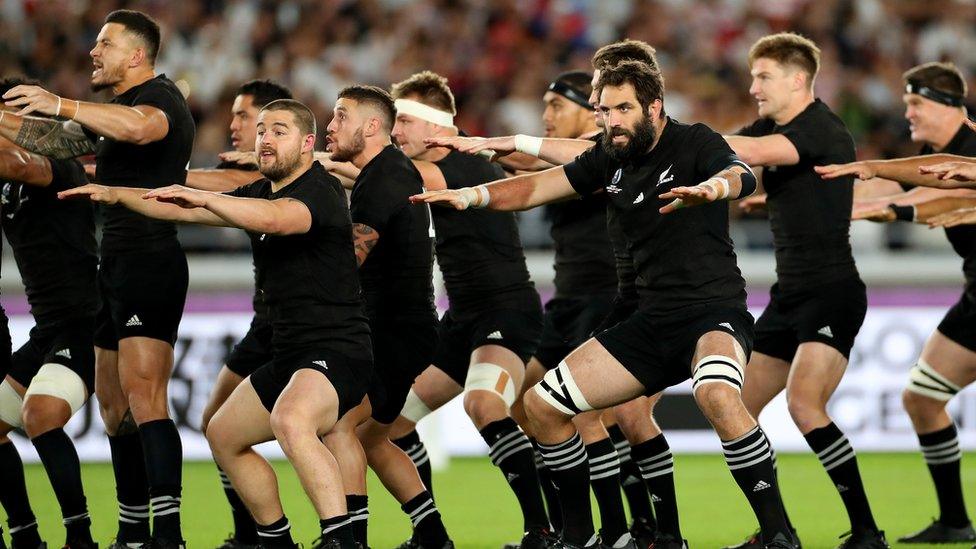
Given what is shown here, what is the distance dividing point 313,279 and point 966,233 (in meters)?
3.94

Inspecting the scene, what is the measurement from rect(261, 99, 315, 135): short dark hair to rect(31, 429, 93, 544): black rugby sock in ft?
6.99

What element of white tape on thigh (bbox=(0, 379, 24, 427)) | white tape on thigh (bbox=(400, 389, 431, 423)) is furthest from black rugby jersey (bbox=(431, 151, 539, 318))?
white tape on thigh (bbox=(0, 379, 24, 427))

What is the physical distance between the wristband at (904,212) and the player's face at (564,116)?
1917mm

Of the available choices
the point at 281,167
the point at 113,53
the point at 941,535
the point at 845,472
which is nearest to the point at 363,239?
the point at 281,167

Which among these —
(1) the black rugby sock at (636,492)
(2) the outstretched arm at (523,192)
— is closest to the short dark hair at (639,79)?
(2) the outstretched arm at (523,192)

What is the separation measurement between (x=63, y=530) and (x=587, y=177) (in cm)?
401

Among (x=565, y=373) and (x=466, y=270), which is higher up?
(x=466, y=270)

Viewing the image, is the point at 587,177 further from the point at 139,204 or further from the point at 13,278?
the point at 13,278

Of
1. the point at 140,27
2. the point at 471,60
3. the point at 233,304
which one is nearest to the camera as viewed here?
the point at 140,27

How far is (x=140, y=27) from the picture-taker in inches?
294

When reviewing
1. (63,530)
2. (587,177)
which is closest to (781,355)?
(587,177)

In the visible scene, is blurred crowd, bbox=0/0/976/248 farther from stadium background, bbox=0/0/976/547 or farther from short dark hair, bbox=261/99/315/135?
short dark hair, bbox=261/99/315/135

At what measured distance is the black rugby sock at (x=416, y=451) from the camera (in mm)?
8188

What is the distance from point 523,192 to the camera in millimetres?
7047
